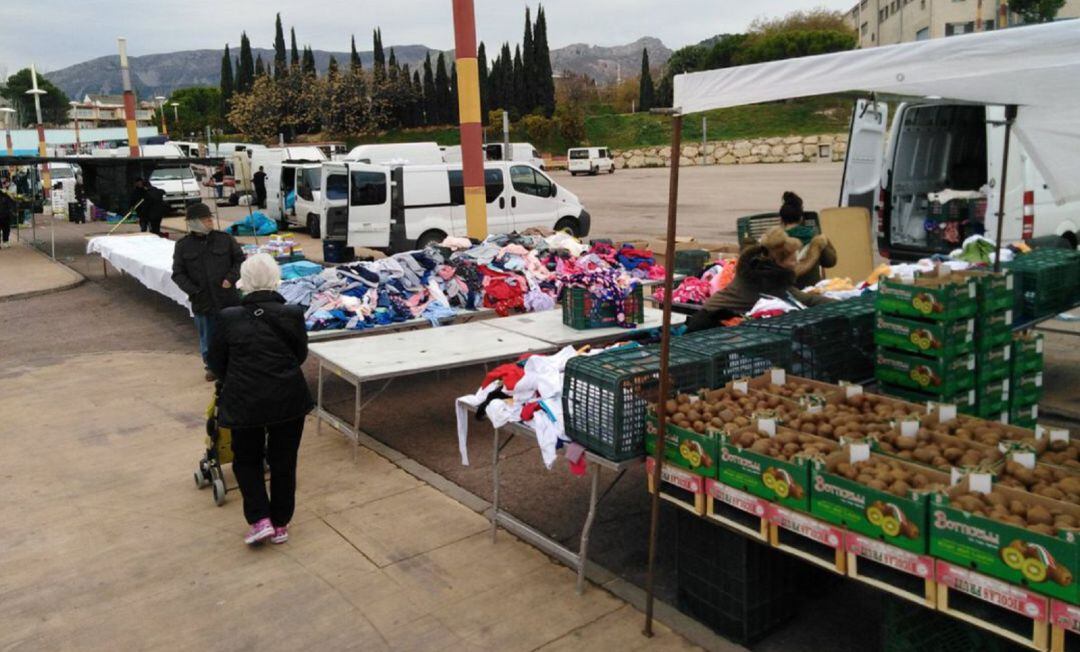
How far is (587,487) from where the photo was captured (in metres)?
5.85

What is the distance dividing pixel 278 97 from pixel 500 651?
209 ft

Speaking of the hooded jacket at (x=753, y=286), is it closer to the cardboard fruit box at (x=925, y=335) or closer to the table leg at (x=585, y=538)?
Result: the cardboard fruit box at (x=925, y=335)

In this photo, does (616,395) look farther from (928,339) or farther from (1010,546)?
(928,339)

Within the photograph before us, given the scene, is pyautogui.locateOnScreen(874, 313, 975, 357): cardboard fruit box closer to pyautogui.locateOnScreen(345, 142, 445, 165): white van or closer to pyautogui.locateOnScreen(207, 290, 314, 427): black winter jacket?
pyautogui.locateOnScreen(207, 290, 314, 427): black winter jacket

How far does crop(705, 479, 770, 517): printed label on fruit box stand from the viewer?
3637 millimetres

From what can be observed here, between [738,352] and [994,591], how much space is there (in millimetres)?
2120

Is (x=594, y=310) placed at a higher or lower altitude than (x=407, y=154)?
lower

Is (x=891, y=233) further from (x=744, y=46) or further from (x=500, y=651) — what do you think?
(x=744, y=46)

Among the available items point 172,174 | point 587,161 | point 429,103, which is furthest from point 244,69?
point 172,174

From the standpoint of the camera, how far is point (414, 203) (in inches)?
669

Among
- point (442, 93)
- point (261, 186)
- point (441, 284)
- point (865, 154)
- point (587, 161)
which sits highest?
point (442, 93)

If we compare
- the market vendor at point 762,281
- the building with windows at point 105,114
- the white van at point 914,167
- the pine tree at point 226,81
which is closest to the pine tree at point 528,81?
the pine tree at point 226,81

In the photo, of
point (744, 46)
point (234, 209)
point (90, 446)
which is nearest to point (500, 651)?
point (90, 446)

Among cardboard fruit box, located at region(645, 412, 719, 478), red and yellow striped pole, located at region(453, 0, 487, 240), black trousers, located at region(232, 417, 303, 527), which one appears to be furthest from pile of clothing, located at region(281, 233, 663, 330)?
cardboard fruit box, located at region(645, 412, 719, 478)
